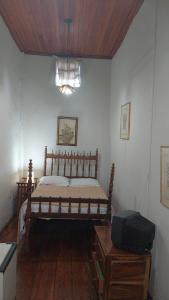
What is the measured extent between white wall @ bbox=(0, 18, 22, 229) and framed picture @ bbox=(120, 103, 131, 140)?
174 centimetres

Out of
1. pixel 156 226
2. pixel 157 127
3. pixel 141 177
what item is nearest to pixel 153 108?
pixel 157 127

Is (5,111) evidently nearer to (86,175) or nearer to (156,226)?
(86,175)

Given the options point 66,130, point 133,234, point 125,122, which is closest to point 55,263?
point 133,234

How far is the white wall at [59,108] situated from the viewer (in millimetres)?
4914

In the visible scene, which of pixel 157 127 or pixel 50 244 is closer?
pixel 157 127

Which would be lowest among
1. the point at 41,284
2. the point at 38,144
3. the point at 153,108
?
the point at 41,284

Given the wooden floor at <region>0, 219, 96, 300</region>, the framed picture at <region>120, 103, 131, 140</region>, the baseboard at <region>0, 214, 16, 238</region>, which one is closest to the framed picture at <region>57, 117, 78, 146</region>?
the framed picture at <region>120, 103, 131, 140</region>

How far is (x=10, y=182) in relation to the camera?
4.22 metres

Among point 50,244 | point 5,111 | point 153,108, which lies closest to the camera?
point 153,108

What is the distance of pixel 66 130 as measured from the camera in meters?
4.98

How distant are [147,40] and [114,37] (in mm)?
1386

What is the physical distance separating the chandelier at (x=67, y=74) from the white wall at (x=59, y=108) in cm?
35

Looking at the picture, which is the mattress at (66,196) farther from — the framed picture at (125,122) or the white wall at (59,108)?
the white wall at (59,108)

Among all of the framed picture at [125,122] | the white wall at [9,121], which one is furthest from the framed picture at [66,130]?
the framed picture at [125,122]
